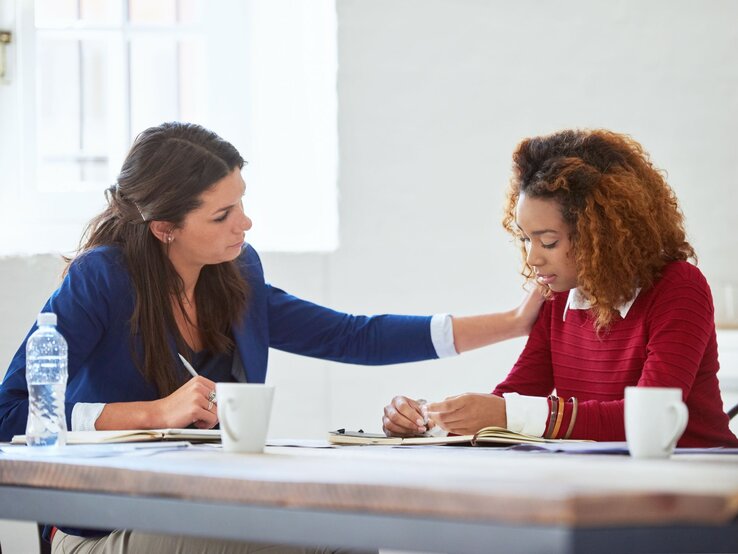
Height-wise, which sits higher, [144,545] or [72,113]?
[72,113]

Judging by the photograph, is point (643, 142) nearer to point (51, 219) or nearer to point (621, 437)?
point (621, 437)

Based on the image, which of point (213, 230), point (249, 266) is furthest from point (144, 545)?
point (249, 266)

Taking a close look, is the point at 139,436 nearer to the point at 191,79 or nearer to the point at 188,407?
the point at 188,407

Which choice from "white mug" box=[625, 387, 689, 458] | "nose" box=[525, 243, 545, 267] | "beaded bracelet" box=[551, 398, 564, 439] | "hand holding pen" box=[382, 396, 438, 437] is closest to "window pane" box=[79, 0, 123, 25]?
"nose" box=[525, 243, 545, 267]

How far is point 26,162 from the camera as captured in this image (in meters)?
3.26

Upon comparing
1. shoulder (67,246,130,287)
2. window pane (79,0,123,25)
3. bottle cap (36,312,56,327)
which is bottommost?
→ bottle cap (36,312,56,327)

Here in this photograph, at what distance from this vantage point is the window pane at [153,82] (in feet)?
10.8

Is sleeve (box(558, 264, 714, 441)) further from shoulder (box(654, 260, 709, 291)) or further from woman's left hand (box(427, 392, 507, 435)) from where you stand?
woman's left hand (box(427, 392, 507, 435))

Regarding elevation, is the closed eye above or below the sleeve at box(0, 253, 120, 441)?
above

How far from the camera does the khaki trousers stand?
1.51 m

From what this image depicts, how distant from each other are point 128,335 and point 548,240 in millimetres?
781

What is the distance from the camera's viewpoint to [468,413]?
1647 millimetres

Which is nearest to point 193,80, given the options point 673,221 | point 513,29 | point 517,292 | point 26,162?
point 26,162

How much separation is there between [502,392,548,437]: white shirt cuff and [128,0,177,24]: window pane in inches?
83.3
